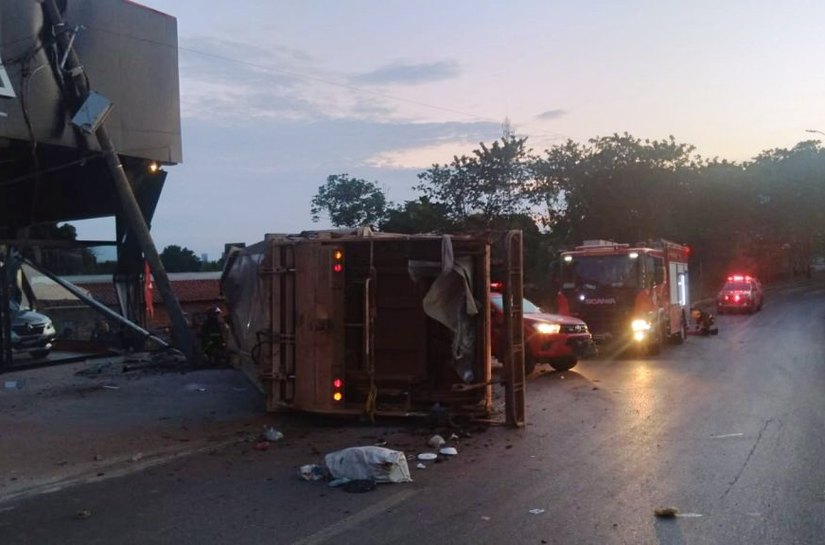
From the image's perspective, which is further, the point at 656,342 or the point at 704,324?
the point at 704,324

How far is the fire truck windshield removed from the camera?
19.7 m

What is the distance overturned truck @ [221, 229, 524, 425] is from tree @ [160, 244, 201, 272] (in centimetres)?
4071

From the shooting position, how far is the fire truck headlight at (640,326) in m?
19.1

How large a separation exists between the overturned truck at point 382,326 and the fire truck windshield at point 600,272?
1026cm

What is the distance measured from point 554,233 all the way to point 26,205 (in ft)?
85.7

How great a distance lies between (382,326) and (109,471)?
367 centimetres

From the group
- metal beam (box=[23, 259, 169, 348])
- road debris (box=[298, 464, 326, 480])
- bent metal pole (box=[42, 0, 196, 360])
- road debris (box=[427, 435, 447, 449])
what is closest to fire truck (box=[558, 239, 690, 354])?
bent metal pole (box=[42, 0, 196, 360])

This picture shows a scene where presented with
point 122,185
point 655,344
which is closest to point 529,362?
point 655,344

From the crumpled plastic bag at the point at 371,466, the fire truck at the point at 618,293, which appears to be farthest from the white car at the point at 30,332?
the fire truck at the point at 618,293

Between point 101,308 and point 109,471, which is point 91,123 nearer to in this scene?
point 101,308

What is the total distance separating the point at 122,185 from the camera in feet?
55.7

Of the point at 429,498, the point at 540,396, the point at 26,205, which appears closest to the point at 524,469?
the point at 429,498

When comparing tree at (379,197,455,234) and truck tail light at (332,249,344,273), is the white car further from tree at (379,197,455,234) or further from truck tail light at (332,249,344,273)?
tree at (379,197,455,234)

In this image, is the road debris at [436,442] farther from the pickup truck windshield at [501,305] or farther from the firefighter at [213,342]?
the firefighter at [213,342]
